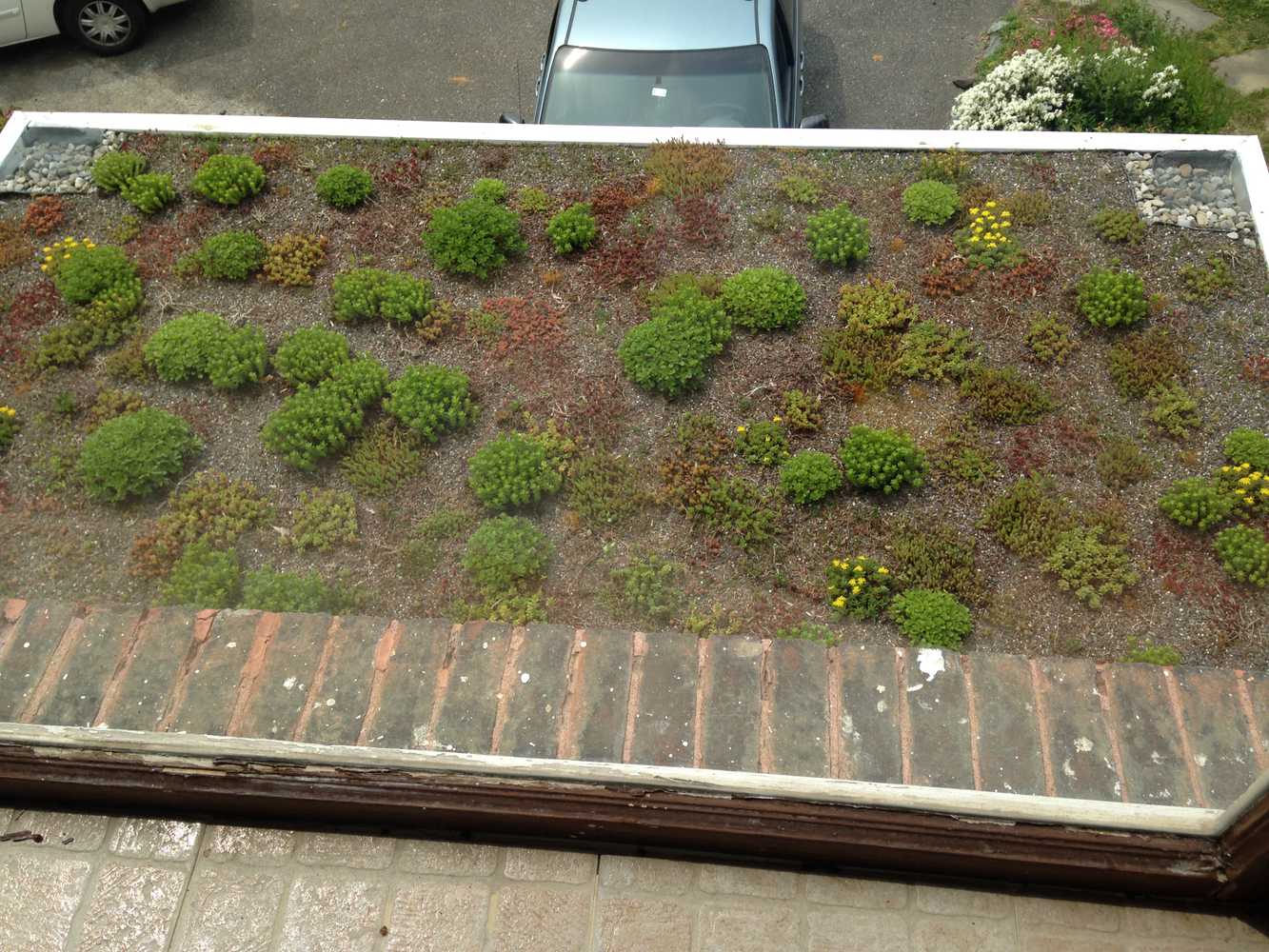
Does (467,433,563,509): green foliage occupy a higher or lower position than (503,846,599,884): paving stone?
higher

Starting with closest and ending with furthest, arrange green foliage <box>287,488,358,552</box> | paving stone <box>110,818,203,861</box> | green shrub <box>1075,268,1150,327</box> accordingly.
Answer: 1. paving stone <box>110,818,203,861</box>
2. green foliage <box>287,488,358,552</box>
3. green shrub <box>1075,268,1150,327</box>

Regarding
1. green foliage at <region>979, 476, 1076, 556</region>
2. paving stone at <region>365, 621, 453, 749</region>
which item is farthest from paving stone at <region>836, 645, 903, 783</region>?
paving stone at <region>365, 621, 453, 749</region>

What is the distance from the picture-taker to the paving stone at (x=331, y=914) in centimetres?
418

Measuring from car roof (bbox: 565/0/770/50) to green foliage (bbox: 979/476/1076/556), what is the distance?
4627mm

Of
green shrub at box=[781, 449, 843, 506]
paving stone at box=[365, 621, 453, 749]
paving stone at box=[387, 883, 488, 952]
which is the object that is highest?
paving stone at box=[365, 621, 453, 749]

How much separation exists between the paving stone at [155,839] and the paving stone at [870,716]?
10.2 feet

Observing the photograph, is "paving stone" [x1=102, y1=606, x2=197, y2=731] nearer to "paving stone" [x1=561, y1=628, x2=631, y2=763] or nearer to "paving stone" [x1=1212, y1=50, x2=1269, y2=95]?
"paving stone" [x1=561, y1=628, x2=631, y2=763]

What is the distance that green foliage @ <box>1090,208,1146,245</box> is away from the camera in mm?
6305

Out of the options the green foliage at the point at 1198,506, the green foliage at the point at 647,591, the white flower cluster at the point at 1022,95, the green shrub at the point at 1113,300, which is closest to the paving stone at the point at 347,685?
the green foliage at the point at 647,591

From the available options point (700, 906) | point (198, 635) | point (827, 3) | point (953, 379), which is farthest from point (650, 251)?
point (827, 3)

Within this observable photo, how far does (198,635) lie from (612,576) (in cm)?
215

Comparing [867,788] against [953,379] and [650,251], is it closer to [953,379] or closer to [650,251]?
[953,379]

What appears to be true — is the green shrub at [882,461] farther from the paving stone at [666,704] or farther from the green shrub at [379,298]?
the green shrub at [379,298]

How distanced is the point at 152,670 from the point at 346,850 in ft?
4.30
